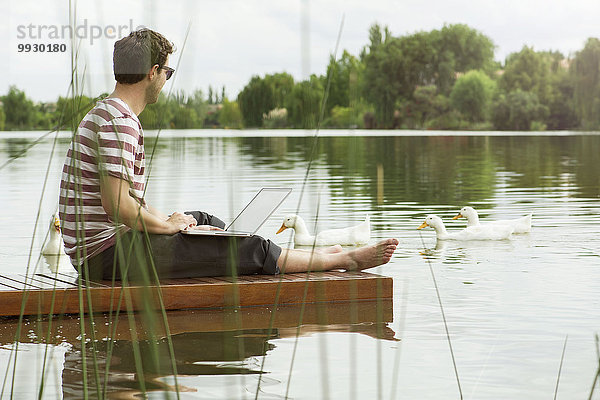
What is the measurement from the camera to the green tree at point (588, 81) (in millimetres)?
69875

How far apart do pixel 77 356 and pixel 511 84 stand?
10018cm

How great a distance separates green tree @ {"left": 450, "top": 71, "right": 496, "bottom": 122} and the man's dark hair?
91088mm

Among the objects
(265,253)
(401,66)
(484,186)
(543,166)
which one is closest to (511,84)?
(401,66)

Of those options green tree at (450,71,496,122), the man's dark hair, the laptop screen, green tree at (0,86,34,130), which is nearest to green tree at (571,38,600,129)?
green tree at (450,71,496,122)

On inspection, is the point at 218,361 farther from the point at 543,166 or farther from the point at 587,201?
the point at 543,166

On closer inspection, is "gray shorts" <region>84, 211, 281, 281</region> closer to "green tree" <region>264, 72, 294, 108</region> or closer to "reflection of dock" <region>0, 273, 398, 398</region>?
"reflection of dock" <region>0, 273, 398, 398</region>

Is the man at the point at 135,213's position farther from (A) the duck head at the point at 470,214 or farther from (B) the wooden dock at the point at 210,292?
(A) the duck head at the point at 470,214

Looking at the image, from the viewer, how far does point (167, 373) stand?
4.41 m

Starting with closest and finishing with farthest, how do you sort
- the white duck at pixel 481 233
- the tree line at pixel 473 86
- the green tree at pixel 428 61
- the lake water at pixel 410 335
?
the lake water at pixel 410 335 < the white duck at pixel 481 233 < the tree line at pixel 473 86 < the green tree at pixel 428 61

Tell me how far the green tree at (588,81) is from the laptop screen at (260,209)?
218ft

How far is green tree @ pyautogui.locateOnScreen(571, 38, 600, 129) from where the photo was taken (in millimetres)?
69875

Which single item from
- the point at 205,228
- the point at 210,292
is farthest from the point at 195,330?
the point at 205,228

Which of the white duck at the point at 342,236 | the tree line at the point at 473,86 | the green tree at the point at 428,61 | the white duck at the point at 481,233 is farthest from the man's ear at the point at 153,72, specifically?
the green tree at the point at 428,61

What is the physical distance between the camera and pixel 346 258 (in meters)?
6.36
